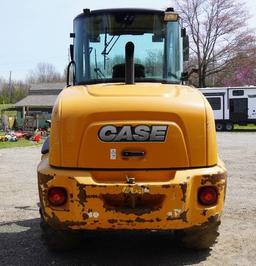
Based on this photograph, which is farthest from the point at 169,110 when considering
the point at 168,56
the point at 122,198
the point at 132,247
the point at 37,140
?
the point at 37,140

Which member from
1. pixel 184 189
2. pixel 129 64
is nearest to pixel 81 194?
pixel 184 189

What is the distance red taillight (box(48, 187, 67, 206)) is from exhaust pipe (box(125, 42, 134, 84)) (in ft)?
5.24

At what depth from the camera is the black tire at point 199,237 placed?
6008 millimetres

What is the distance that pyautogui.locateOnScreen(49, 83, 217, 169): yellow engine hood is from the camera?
5.43m

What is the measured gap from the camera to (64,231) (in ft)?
20.0

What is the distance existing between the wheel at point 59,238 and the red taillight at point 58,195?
702 mm

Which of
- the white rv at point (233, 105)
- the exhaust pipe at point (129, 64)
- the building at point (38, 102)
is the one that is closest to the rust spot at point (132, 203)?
the exhaust pipe at point (129, 64)

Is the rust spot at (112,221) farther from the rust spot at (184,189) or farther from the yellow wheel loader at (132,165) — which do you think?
the rust spot at (184,189)

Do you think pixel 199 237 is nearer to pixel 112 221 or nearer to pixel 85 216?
pixel 112 221

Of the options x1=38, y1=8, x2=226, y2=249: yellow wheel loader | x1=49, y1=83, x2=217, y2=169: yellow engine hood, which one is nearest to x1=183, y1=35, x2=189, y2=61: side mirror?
Answer: x1=38, y1=8, x2=226, y2=249: yellow wheel loader

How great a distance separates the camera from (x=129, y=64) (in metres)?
6.16

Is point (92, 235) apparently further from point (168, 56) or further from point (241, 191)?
point (241, 191)

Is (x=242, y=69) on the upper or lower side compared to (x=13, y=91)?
upper

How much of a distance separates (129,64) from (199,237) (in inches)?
82.0
